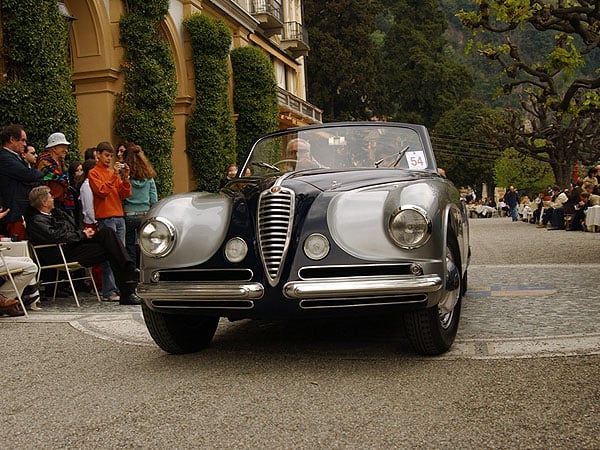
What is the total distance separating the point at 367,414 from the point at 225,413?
0.68 meters

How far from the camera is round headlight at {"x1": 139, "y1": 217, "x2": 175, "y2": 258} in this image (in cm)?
457

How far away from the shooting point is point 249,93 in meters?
23.8

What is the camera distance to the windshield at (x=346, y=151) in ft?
18.8

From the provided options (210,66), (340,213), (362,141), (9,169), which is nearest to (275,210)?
(340,213)

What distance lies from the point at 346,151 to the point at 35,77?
26.3ft

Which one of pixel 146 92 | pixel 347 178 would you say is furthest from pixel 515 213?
pixel 347 178

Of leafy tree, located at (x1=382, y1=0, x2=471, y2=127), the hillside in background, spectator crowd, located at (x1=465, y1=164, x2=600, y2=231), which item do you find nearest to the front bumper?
spectator crowd, located at (x1=465, y1=164, x2=600, y2=231)

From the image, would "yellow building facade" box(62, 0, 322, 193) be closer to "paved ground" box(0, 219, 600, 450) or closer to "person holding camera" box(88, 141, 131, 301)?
"person holding camera" box(88, 141, 131, 301)

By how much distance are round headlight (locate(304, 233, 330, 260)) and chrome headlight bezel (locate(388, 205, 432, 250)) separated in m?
0.38

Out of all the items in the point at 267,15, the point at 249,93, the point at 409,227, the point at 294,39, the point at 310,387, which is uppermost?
the point at 267,15

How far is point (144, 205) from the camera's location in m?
9.45

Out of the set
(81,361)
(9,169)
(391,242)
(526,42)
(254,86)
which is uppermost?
(526,42)

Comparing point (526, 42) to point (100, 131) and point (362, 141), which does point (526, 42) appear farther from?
point (362, 141)

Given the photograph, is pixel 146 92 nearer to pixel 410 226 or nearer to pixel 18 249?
pixel 18 249
